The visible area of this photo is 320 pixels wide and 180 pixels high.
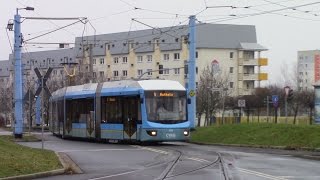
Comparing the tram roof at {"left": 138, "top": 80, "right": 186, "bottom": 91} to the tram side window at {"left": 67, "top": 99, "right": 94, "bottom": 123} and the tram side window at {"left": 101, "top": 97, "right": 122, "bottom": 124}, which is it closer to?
the tram side window at {"left": 101, "top": 97, "right": 122, "bottom": 124}

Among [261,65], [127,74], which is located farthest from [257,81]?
[127,74]

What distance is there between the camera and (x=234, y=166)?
17.6 meters

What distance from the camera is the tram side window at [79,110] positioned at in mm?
33844

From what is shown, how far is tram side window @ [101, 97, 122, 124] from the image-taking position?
30.8m

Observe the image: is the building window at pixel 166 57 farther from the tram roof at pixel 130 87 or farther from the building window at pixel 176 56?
the tram roof at pixel 130 87

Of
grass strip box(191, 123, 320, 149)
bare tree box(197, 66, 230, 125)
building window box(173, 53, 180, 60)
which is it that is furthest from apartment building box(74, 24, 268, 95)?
grass strip box(191, 123, 320, 149)

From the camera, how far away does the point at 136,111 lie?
29500 mm

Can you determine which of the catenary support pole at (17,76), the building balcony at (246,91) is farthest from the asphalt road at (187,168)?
the building balcony at (246,91)

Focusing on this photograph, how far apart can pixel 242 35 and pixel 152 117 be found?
79.6m

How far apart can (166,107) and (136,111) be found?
5.03 feet

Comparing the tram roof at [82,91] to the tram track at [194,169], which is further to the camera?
the tram roof at [82,91]

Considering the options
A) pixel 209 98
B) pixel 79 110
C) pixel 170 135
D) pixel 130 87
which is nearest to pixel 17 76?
pixel 79 110

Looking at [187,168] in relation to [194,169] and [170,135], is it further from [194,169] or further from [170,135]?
[170,135]

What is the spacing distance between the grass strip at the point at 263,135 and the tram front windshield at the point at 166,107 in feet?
13.0
